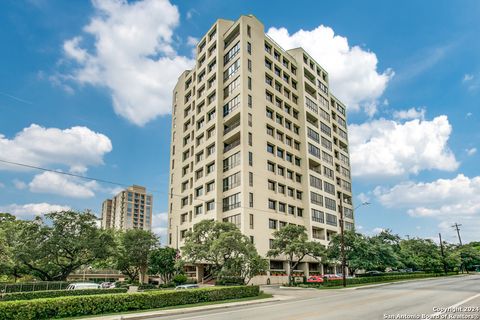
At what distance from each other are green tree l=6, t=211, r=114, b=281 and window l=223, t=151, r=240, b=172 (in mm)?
21481

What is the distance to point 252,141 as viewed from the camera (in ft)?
182

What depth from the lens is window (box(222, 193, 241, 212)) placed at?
53.0m

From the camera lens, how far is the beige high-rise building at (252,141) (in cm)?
5512

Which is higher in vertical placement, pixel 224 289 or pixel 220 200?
pixel 220 200

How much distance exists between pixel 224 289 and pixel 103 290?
15195 millimetres

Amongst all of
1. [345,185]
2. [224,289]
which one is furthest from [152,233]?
[345,185]

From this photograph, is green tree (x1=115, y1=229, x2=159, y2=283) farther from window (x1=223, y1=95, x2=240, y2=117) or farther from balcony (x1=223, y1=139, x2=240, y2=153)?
window (x1=223, y1=95, x2=240, y2=117)

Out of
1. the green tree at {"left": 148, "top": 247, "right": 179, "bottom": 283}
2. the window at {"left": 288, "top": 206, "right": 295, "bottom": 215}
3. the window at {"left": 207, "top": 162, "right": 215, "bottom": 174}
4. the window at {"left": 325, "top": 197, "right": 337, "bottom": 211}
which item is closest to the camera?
the green tree at {"left": 148, "top": 247, "right": 179, "bottom": 283}

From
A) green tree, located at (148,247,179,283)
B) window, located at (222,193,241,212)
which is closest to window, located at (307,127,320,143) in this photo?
window, located at (222,193,241,212)

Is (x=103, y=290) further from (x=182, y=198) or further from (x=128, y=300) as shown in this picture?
(x=182, y=198)

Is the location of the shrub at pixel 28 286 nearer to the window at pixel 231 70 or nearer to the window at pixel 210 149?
the window at pixel 210 149

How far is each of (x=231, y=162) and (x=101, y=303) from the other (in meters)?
38.3

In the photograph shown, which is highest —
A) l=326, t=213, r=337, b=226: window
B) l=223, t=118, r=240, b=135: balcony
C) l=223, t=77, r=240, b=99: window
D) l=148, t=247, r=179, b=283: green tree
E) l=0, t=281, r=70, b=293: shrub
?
l=223, t=77, r=240, b=99: window

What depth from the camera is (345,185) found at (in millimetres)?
84562
